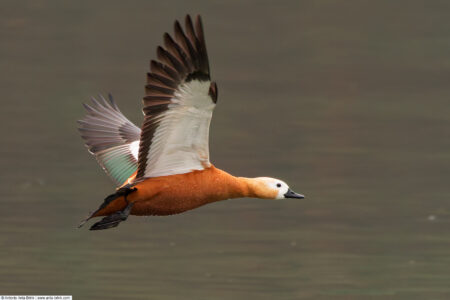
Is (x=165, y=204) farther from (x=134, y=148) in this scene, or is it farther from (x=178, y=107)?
(x=134, y=148)

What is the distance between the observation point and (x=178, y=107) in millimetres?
9148

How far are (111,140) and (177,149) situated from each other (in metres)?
1.52

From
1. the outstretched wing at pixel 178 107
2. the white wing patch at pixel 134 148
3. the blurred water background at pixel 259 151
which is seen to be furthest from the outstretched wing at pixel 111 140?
the blurred water background at pixel 259 151

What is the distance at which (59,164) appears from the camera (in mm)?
16094

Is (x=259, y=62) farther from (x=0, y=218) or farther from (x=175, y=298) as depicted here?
(x=175, y=298)

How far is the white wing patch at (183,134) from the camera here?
357 inches

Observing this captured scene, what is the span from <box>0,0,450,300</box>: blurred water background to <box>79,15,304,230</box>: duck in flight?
2.50 m

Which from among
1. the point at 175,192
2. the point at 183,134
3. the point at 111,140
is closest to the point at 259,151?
the point at 111,140

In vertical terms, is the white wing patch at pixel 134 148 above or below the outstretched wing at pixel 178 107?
below

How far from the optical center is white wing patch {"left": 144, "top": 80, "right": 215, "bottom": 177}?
9070 mm

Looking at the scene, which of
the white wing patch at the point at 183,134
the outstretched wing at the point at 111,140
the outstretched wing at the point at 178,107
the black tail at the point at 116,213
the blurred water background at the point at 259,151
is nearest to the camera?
the outstretched wing at the point at 178,107

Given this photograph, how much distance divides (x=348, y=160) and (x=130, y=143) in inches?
251

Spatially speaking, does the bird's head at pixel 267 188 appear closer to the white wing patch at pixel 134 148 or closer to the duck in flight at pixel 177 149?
the duck in flight at pixel 177 149

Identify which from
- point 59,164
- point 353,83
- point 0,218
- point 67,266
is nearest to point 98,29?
point 353,83
